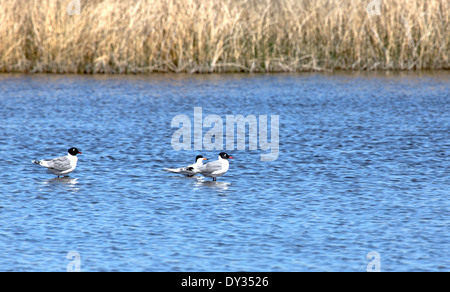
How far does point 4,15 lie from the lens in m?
22.9

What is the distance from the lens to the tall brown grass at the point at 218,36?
2331cm

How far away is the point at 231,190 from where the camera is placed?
34.3ft

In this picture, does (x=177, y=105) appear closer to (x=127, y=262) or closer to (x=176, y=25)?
(x=176, y=25)
